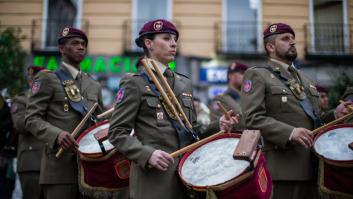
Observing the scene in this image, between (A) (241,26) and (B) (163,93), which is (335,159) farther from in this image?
(A) (241,26)

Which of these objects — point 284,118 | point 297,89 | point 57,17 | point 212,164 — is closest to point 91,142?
point 212,164

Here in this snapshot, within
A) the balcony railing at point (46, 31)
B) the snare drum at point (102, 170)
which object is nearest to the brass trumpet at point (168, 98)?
the snare drum at point (102, 170)

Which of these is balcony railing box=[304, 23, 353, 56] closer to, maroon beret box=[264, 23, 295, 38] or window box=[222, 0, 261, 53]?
window box=[222, 0, 261, 53]

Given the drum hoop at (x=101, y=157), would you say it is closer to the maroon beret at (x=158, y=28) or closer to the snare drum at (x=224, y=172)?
the snare drum at (x=224, y=172)

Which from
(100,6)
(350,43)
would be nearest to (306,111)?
(350,43)

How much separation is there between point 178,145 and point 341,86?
412 centimetres

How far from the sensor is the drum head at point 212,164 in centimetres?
269

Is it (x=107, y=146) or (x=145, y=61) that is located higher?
(x=145, y=61)

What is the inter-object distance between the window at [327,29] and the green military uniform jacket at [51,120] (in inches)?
362

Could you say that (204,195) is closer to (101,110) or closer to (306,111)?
(306,111)

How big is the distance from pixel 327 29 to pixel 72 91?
34.1 ft

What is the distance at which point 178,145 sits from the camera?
3225 millimetres

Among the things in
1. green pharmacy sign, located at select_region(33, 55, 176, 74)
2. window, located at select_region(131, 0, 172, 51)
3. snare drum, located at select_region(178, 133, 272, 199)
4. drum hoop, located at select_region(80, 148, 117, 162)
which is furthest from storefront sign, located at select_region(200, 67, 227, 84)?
snare drum, located at select_region(178, 133, 272, 199)

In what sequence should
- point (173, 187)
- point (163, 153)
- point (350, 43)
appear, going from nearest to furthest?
point (163, 153)
point (173, 187)
point (350, 43)
